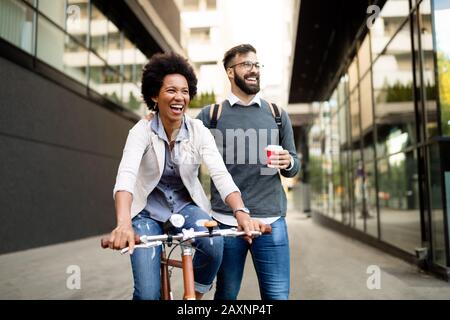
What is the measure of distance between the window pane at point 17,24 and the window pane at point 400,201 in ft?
26.6

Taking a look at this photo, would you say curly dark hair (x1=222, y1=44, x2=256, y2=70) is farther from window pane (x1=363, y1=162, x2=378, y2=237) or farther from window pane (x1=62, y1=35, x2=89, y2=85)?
window pane (x1=62, y1=35, x2=89, y2=85)

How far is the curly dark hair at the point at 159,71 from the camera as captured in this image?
257cm

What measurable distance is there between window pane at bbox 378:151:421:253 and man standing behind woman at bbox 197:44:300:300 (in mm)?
6280

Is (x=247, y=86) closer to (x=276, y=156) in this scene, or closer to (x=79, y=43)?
(x=276, y=156)

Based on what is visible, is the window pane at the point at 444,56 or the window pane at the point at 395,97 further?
the window pane at the point at 395,97

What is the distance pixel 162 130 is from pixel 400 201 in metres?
9.05

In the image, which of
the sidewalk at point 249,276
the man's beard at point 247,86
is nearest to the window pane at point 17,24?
the sidewalk at point 249,276

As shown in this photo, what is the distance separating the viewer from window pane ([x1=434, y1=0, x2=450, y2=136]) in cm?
711

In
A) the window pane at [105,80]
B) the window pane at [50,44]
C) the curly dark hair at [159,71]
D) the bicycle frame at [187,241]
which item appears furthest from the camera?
the window pane at [105,80]

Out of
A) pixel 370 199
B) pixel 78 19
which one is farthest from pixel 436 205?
pixel 78 19

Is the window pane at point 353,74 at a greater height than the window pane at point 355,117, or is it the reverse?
the window pane at point 353,74

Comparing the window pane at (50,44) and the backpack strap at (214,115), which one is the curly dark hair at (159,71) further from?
the window pane at (50,44)

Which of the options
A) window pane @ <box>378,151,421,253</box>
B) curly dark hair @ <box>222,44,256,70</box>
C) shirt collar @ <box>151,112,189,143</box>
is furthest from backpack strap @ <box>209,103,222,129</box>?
window pane @ <box>378,151,421,253</box>

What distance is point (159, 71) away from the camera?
2.57 m
